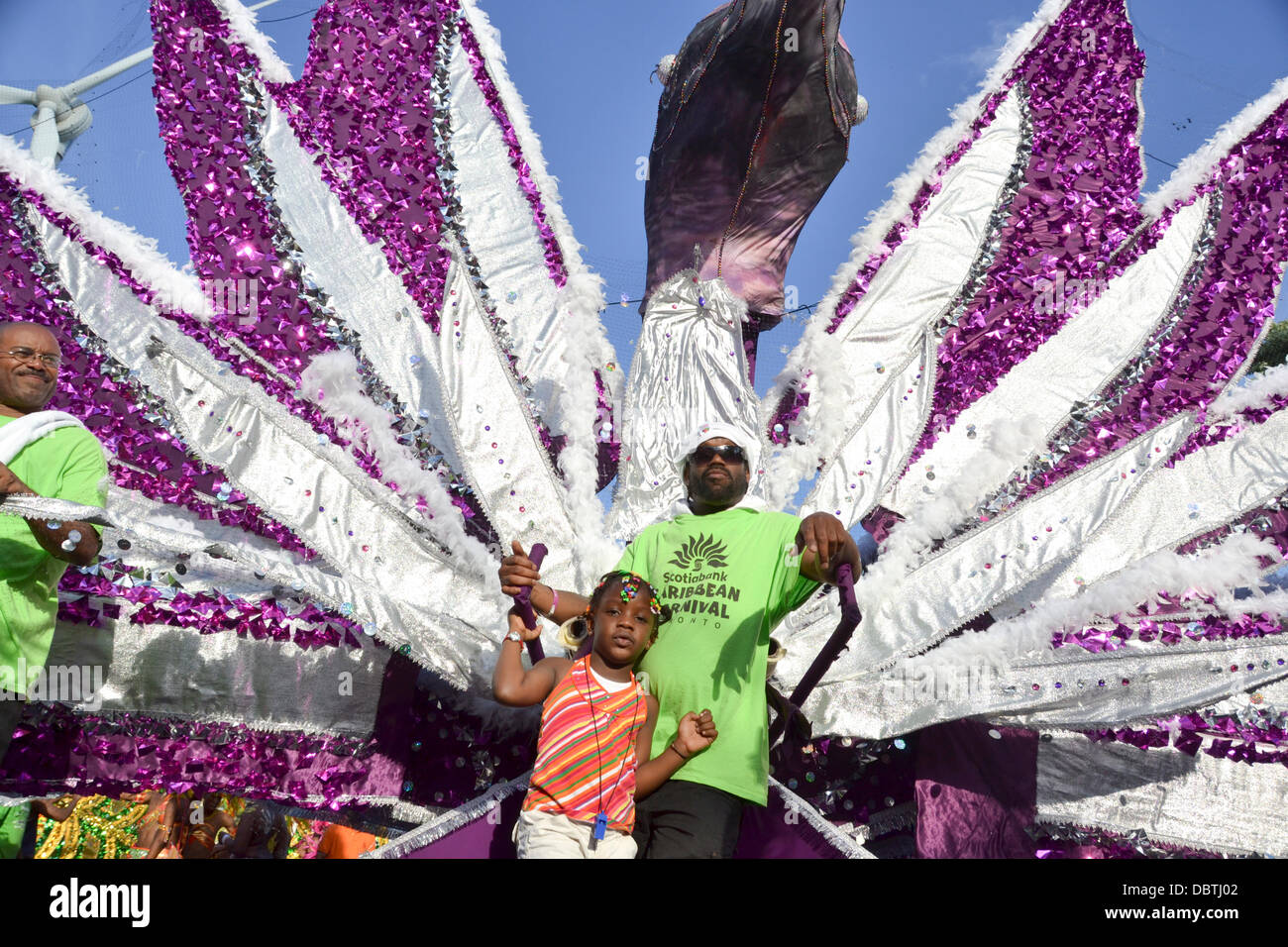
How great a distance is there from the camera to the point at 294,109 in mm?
4449

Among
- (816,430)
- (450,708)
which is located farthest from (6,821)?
(816,430)

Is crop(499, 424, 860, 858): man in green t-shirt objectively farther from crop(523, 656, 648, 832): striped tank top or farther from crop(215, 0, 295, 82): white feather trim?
crop(215, 0, 295, 82): white feather trim

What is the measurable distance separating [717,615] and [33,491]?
4.97ft

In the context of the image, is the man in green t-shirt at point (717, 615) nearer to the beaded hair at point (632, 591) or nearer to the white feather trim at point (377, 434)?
the beaded hair at point (632, 591)

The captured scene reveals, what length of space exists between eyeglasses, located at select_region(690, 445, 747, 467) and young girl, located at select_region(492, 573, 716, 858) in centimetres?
47

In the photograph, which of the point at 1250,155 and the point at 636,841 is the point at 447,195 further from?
the point at 1250,155

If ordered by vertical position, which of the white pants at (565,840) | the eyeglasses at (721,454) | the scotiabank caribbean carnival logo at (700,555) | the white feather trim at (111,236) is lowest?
the white pants at (565,840)

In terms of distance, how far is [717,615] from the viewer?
2.40 meters

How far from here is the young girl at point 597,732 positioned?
6.88 ft

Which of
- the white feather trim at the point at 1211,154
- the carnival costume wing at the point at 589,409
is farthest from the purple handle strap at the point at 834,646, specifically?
the white feather trim at the point at 1211,154

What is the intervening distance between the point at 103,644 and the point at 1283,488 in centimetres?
362

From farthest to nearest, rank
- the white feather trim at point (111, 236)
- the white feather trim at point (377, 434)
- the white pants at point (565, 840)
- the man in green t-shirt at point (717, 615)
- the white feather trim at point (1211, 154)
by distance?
the white feather trim at point (1211, 154) < the white feather trim at point (111, 236) < the white feather trim at point (377, 434) < the man in green t-shirt at point (717, 615) < the white pants at point (565, 840)

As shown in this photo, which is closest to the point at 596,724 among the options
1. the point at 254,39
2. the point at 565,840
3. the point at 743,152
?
the point at 565,840

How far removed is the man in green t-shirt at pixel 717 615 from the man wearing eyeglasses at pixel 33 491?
3.16 ft
